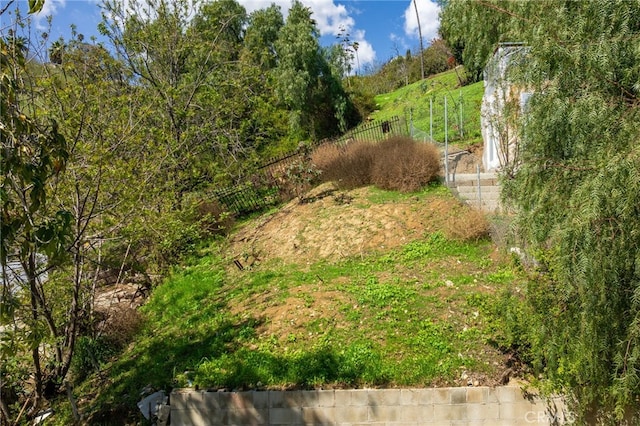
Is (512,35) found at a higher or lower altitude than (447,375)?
higher

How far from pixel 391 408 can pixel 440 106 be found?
66.4 ft

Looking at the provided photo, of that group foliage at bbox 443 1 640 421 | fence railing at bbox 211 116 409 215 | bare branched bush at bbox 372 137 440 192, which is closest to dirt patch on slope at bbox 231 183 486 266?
bare branched bush at bbox 372 137 440 192

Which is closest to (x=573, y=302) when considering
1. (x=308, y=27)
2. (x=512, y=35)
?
(x=512, y=35)

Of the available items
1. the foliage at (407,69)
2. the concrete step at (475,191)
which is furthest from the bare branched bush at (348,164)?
the foliage at (407,69)

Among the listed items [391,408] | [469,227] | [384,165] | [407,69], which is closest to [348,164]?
[384,165]

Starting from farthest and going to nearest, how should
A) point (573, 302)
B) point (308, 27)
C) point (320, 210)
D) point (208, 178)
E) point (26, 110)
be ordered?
point (308, 27) < point (208, 178) < point (320, 210) < point (26, 110) < point (573, 302)

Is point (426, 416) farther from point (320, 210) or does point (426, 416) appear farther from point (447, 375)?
point (320, 210)

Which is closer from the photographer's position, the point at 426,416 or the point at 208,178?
the point at 426,416

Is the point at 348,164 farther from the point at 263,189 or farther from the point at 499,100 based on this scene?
the point at 499,100

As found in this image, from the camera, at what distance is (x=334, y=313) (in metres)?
6.36

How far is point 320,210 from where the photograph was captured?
1065 centimetres

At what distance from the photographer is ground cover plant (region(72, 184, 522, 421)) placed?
17.5ft

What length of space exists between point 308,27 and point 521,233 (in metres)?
19.0

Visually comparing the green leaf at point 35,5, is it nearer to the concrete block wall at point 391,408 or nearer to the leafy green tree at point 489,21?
the leafy green tree at point 489,21
